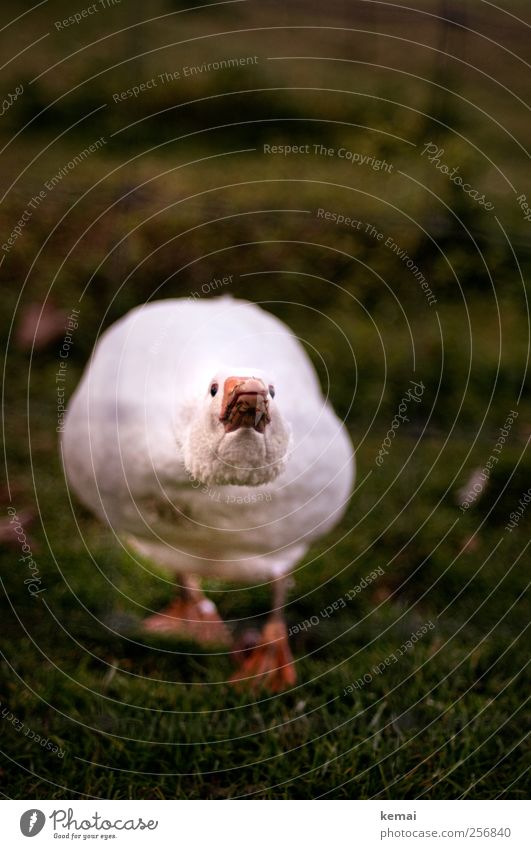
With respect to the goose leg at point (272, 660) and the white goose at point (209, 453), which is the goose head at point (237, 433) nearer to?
the white goose at point (209, 453)

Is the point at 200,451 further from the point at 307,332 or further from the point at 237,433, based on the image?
the point at 307,332

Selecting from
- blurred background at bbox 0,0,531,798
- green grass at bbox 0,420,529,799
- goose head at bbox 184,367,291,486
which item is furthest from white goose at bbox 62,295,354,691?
blurred background at bbox 0,0,531,798

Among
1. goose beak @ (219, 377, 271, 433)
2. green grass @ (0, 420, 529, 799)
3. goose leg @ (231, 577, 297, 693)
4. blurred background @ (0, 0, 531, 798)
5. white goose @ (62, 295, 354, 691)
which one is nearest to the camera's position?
goose beak @ (219, 377, 271, 433)

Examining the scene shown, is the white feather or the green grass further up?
the white feather

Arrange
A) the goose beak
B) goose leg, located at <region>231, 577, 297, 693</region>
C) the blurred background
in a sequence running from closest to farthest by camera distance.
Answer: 1. the goose beak
2. the blurred background
3. goose leg, located at <region>231, 577, 297, 693</region>

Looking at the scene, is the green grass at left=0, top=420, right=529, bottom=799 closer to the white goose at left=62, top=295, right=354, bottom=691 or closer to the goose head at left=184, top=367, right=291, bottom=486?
the white goose at left=62, top=295, right=354, bottom=691

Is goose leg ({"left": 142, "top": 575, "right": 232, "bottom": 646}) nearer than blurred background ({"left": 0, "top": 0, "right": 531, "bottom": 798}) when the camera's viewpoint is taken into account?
No
